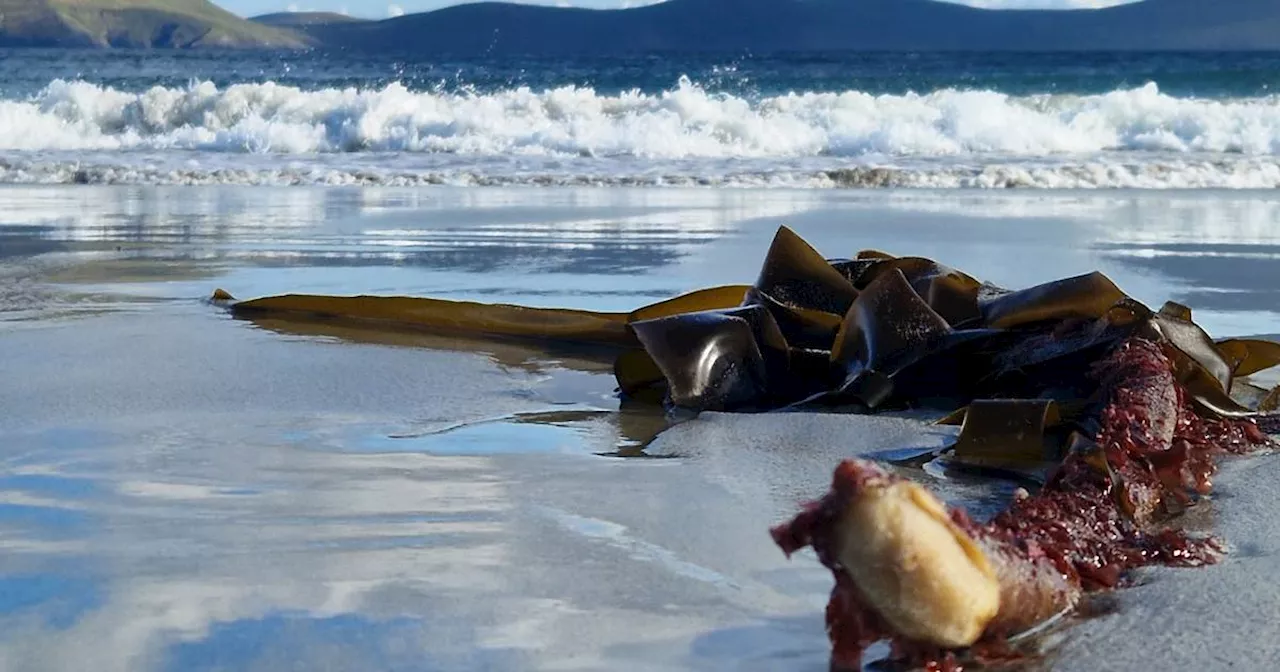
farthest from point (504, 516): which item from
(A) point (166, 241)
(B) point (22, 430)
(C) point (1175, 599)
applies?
(A) point (166, 241)

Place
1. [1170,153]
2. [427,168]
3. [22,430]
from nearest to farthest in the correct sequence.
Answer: [22,430], [427,168], [1170,153]

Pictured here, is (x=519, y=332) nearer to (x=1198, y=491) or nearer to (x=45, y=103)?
(x=1198, y=491)

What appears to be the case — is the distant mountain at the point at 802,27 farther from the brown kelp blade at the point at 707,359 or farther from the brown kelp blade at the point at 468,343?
the brown kelp blade at the point at 707,359

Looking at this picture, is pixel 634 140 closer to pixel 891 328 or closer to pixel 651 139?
pixel 651 139

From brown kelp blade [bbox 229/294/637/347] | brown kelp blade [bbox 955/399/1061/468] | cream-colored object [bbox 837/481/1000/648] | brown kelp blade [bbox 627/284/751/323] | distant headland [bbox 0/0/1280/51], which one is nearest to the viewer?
cream-colored object [bbox 837/481/1000/648]

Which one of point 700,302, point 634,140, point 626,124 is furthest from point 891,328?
point 626,124

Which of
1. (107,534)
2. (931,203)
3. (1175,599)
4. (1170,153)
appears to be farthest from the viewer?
(1170,153)

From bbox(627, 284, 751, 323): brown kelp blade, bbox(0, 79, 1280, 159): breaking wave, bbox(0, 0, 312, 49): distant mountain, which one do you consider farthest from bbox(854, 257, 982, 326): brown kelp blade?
A: bbox(0, 0, 312, 49): distant mountain

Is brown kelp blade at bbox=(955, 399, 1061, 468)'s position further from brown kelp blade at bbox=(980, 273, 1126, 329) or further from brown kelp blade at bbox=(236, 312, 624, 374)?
brown kelp blade at bbox=(236, 312, 624, 374)
